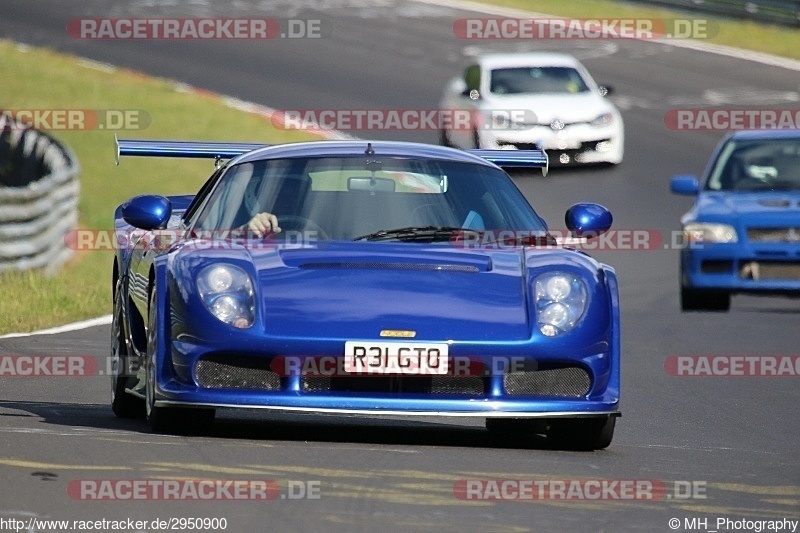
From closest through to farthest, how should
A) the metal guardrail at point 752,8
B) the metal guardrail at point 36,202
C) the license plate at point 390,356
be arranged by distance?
1. the license plate at point 390,356
2. the metal guardrail at point 36,202
3. the metal guardrail at point 752,8

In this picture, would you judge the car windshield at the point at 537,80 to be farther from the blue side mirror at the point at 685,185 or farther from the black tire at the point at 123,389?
the black tire at the point at 123,389

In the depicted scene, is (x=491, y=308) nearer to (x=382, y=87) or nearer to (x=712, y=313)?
(x=712, y=313)

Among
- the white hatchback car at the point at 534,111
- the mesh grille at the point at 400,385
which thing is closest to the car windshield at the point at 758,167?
the white hatchback car at the point at 534,111

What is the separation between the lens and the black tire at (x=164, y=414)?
25.5 ft

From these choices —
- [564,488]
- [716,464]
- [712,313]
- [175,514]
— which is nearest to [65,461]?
[175,514]

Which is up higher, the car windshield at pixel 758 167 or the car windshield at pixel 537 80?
the car windshield at pixel 537 80

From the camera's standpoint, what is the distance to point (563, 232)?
2153 centimetres

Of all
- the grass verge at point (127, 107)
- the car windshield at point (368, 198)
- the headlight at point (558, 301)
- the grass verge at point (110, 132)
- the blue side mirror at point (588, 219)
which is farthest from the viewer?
the grass verge at point (127, 107)

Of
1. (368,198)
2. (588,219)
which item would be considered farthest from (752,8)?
(368,198)

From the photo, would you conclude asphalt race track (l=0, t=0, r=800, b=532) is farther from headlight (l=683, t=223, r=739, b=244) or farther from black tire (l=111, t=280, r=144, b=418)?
headlight (l=683, t=223, r=739, b=244)

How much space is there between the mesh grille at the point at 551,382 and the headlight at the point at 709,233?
26.6 feet

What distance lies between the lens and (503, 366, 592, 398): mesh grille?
7684mm

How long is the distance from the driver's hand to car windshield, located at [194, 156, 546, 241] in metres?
0.03

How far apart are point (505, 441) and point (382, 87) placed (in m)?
24.3
